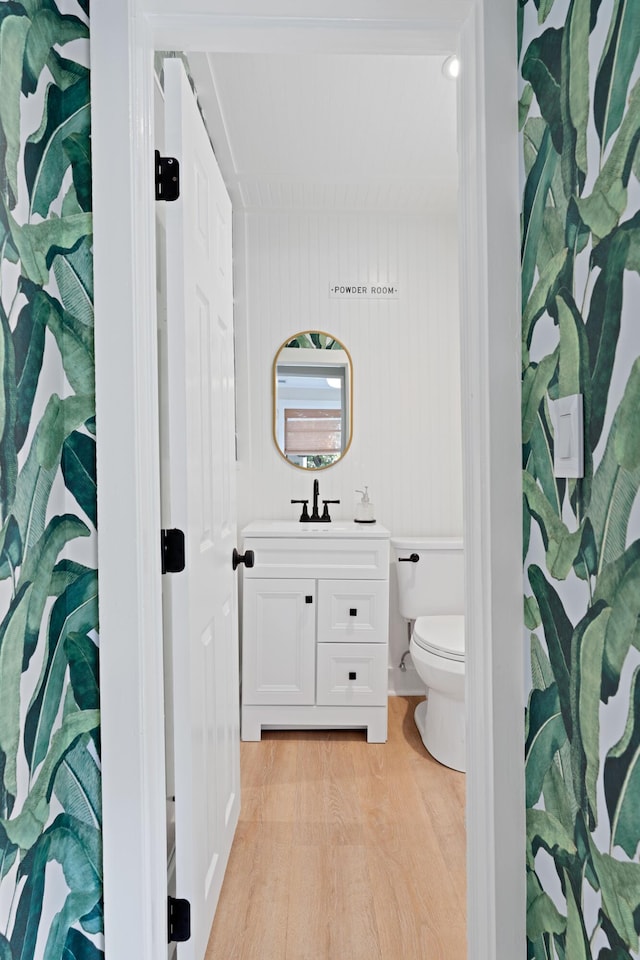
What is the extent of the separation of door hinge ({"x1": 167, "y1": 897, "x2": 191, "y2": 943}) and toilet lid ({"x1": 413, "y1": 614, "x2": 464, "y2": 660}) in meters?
1.29

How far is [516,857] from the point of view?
988mm

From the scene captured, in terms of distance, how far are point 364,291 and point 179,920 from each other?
8.57 feet

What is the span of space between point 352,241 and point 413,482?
127 cm

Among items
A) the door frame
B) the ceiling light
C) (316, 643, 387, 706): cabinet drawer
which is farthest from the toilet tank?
the ceiling light

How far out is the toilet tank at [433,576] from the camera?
2.67 metres

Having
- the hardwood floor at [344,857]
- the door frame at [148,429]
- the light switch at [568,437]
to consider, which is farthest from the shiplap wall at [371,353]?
the light switch at [568,437]

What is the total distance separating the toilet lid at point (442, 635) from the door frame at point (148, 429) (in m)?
1.16

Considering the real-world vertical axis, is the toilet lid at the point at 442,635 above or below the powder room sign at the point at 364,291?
below

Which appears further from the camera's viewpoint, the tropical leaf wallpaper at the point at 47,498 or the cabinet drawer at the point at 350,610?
the cabinet drawer at the point at 350,610

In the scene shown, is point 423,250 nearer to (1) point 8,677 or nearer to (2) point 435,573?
(2) point 435,573

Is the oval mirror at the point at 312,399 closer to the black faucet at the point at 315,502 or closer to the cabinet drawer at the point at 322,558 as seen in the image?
the black faucet at the point at 315,502

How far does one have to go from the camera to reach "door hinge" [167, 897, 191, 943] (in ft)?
3.67

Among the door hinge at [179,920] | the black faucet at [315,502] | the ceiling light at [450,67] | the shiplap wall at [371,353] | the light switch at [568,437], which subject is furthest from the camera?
the shiplap wall at [371,353]

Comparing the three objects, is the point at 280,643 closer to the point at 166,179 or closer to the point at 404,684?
the point at 404,684
